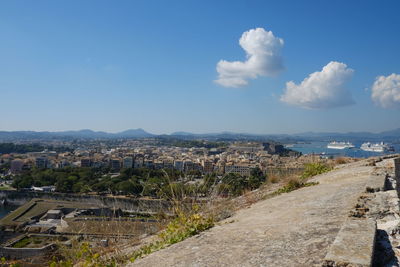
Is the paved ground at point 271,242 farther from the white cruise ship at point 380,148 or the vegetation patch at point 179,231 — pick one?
the white cruise ship at point 380,148

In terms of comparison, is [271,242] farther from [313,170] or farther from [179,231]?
[313,170]

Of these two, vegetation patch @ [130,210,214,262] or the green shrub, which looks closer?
vegetation patch @ [130,210,214,262]

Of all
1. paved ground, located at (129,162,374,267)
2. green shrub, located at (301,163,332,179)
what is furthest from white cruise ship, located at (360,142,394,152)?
paved ground, located at (129,162,374,267)

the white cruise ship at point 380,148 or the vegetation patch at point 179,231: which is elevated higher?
the white cruise ship at point 380,148

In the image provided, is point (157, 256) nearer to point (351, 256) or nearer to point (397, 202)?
point (351, 256)

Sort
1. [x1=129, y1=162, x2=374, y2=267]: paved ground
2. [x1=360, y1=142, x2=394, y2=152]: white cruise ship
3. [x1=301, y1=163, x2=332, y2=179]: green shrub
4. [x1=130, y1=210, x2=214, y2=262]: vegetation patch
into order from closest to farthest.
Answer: [x1=129, y1=162, x2=374, y2=267]: paved ground, [x1=130, y1=210, x2=214, y2=262]: vegetation patch, [x1=301, y1=163, x2=332, y2=179]: green shrub, [x1=360, y1=142, x2=394, y2=152]: white cruise ship

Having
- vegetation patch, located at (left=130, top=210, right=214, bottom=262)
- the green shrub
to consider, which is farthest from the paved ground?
the green shrub

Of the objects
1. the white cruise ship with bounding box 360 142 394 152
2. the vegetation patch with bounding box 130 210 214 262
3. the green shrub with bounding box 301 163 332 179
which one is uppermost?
the white cruise ship with bounding box 360 142 394 152

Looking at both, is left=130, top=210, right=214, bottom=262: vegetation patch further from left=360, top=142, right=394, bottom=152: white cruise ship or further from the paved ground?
left=360, top=142, right=394, bottom=152: white cruise ship

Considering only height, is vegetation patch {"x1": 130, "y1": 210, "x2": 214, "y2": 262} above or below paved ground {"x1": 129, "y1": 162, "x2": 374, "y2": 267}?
below

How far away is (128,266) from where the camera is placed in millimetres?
2652

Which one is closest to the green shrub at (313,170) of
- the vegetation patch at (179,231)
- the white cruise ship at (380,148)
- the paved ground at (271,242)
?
the paved ground at (271,242)

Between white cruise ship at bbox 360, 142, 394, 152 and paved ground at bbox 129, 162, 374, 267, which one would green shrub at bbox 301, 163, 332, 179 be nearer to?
paved ground at bbox 129, 162, 374, 267

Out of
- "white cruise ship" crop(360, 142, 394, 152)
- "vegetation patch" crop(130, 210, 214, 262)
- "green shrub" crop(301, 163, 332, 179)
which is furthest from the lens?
"white cruise ship" crop(360, 142, 394, 152)
